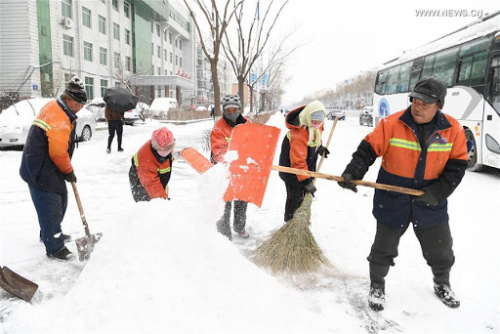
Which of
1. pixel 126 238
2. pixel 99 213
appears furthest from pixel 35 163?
pixel 99 213

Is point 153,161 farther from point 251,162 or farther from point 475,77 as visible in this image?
point 475,77

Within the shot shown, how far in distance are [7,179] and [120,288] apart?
5.28 metres

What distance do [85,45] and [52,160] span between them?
94.7 feet

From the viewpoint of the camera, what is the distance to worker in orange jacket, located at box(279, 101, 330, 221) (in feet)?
9.95

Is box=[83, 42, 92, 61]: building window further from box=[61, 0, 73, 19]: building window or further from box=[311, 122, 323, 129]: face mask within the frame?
box=[311, 122, 323, 129]: face mask

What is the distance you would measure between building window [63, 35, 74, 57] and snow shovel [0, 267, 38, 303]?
87.5ft

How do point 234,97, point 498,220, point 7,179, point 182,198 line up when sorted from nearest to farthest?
1. point 234,97
2. point 498,220
3. point 182,198
4. point 7,179

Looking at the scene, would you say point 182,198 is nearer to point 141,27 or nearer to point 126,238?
point 126,238

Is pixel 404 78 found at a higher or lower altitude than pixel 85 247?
higher

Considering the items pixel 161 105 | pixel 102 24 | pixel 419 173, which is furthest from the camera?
pixel 102 24

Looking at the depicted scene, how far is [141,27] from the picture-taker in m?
38.6

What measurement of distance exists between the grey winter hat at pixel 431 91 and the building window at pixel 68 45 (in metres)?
27.9

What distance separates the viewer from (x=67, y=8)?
25.5 metres

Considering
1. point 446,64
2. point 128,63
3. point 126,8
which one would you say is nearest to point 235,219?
point 446,64
